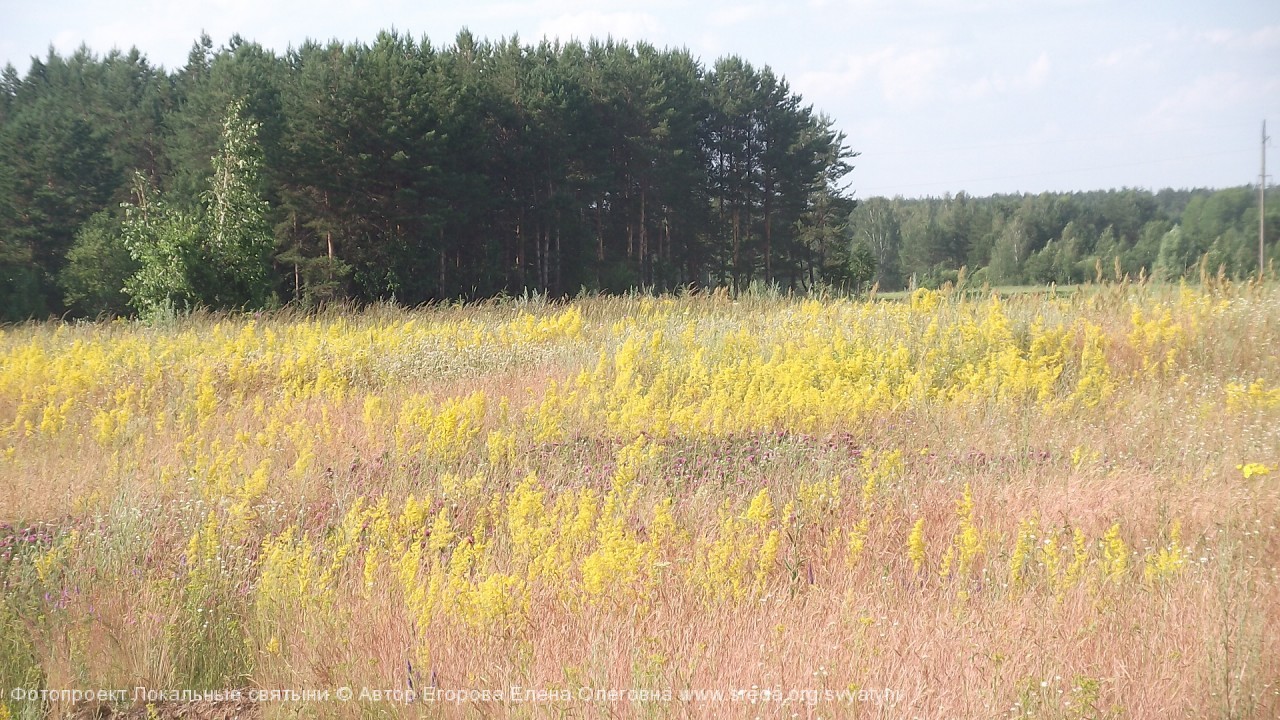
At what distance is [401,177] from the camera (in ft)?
87.5

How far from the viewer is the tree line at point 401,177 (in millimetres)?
25297

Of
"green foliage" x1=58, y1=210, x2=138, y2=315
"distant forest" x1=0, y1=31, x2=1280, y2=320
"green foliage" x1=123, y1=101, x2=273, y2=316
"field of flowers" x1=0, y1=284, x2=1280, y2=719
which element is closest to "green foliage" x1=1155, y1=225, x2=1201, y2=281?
"distant forest" x1=0, y1=31, x2=1280, y2=320

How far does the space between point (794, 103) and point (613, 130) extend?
12.7 meters

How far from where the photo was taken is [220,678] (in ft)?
9.84

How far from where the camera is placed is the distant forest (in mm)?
22844

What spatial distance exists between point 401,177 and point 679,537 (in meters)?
25.0

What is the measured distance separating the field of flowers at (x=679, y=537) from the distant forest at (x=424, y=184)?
19.3 feet

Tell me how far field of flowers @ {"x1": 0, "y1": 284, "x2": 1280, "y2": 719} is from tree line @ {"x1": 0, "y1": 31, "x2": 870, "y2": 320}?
Answer: 15.4 m

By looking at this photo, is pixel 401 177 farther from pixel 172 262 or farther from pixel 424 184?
pixel 172 262

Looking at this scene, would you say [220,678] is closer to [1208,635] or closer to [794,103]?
[1208,635]

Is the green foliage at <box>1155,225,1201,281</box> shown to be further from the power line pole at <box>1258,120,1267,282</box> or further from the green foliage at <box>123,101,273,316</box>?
the green foliage at <box>123,101,273,316</box>

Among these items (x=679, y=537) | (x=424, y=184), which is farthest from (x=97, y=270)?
(x=679, y=537)

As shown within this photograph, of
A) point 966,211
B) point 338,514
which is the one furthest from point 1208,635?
point 966,211

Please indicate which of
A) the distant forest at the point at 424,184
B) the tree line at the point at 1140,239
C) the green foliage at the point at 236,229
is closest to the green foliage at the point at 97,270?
the distant forest at the point at 424,184
